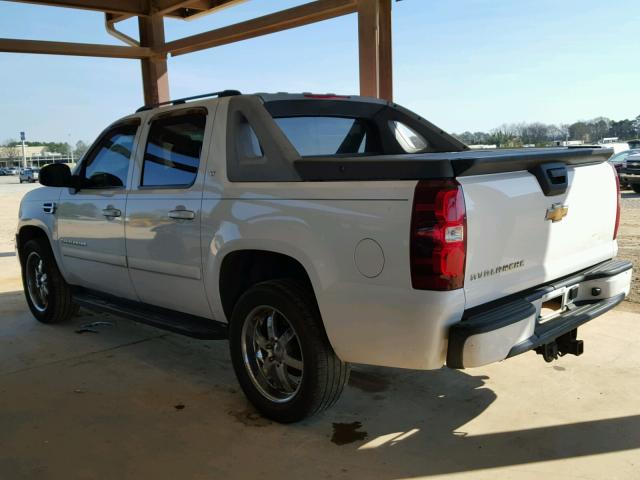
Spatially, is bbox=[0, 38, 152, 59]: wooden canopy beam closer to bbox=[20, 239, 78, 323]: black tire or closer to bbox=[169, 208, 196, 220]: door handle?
bbox=[20, 239, 78, 323]: black tire

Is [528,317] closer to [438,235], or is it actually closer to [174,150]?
[438,235]

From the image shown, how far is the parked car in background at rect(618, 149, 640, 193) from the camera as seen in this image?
19.0 meters

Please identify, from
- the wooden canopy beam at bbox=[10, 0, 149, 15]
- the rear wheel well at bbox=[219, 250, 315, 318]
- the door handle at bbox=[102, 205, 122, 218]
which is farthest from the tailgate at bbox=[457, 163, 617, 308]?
the wooden canopy beam at bbox=[10, 0, 149, 15]

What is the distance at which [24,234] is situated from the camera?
596 cm

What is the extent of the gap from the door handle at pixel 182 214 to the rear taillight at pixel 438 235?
1.68m

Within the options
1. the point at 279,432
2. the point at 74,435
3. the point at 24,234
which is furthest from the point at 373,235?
the point at 24,234

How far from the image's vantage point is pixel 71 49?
31.3 ft

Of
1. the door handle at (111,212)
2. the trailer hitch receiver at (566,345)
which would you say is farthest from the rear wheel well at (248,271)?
the trailer hitch receiver at (566,345)

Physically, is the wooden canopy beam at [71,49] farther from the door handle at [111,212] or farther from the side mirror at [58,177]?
the door handle at [111,212]

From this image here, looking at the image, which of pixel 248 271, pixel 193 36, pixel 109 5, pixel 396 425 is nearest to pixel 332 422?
pixel 396 425

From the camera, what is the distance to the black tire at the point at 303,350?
3213 millimetres

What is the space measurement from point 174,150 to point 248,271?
3.64ft

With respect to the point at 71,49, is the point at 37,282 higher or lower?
lower

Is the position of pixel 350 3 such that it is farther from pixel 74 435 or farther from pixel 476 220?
pixel 74 435
